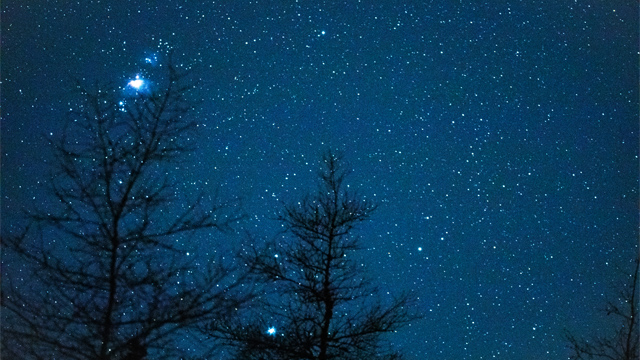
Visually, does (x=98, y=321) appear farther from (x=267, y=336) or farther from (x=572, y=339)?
(x=572, y=339)

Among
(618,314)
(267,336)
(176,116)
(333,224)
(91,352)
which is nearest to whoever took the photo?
(91,352)

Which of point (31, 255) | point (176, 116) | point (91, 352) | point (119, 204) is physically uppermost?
point (176, 116)

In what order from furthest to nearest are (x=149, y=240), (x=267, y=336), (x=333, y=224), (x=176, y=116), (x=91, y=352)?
(x=333, y=224) → (x=267, y=336) → (x=176, y=116) → (x=149, y=240) → (x=91, y=352)

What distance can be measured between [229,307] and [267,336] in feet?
12.6

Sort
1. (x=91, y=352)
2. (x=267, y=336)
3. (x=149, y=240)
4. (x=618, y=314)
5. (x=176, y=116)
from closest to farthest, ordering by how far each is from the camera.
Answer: (x=91, y=352), (x=149, y=240), (x=176, y=116), (x=267, y=336), (x=618, y=314)

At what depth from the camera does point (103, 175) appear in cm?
570

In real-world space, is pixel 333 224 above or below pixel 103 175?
above

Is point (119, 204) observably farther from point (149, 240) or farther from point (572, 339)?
point (572, 339)

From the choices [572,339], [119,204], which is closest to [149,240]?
[119,204]

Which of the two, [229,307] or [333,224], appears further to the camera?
[333,224]

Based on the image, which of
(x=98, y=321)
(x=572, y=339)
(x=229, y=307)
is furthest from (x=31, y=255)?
(x=572, y=339)

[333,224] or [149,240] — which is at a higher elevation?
[333,224]

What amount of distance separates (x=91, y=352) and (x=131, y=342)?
30 cm

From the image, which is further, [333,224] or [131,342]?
[333,224]
